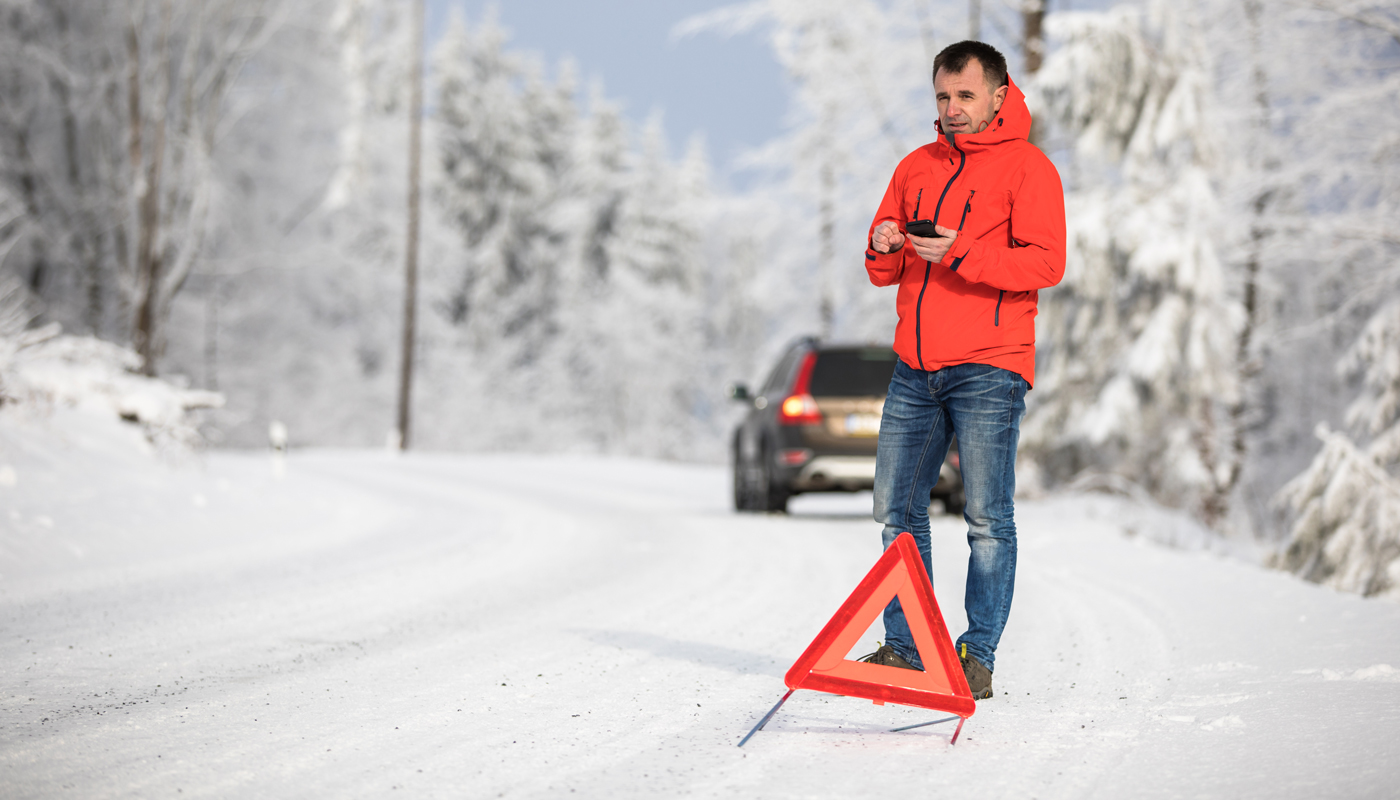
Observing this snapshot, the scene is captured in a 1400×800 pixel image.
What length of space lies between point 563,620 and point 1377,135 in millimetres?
11372

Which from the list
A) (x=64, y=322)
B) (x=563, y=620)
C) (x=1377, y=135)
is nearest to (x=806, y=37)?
(x=1377, y=135)

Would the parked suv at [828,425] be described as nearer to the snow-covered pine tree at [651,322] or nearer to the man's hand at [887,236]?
the man's hand at [887,236]

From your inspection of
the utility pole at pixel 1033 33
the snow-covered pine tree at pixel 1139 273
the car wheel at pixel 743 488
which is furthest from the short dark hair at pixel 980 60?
the utility pole at pixel 1033 33

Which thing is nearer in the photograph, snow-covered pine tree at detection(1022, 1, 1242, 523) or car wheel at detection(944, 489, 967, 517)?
car wheel at detection(944, 489, 967, 517)

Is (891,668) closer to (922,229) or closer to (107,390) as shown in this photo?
(922,229)

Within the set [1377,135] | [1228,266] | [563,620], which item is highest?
[1377,135]

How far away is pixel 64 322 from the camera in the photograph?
25375mm

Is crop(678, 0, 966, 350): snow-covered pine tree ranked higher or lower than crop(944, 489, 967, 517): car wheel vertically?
higher

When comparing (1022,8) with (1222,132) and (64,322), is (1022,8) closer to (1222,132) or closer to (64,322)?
(1222,132)

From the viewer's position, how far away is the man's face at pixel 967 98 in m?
3.73

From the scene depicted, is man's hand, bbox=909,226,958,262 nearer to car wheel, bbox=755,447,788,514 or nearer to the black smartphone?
the black smartphone

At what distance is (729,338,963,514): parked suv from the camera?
35.4 ft

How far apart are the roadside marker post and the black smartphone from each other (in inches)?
37.2

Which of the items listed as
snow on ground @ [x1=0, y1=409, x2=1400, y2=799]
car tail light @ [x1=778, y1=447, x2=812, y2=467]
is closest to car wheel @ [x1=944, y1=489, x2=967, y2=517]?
car tail light @ [x1=778, y1=447, x2=812, y2=467]
